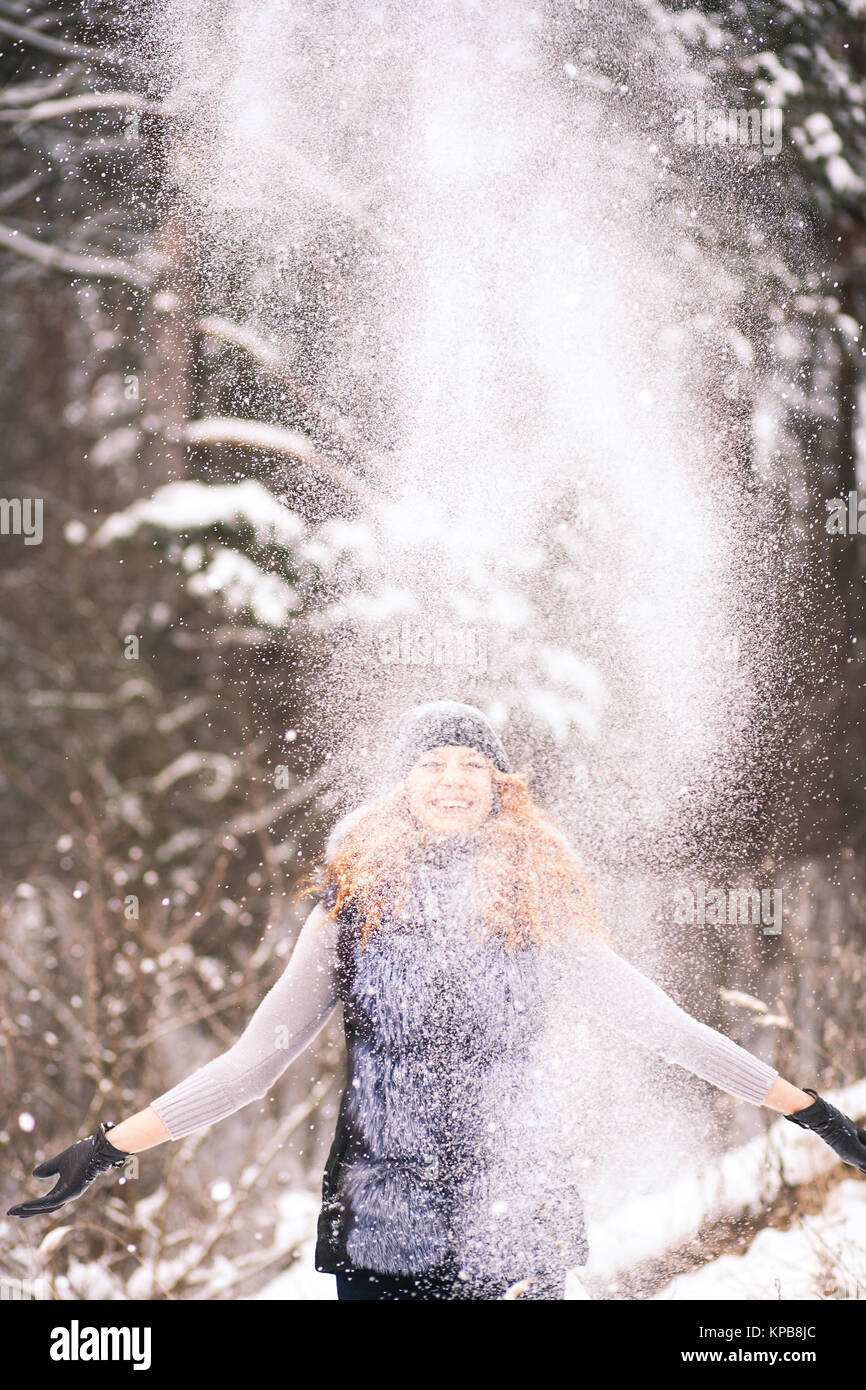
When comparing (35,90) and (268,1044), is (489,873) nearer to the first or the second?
(268,1044)

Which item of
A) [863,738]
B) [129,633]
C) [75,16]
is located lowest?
[863,738]

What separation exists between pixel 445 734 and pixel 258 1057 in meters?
0.65

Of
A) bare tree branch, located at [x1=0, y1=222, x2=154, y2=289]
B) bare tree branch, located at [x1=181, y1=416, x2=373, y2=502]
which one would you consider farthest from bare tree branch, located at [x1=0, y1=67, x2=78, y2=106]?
bare tree branch, located at [x1=181, y1=416, x2=373, y2=502]

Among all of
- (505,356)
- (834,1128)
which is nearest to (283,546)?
(505,356)

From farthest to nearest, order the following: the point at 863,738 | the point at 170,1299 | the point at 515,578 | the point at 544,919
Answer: the point at 863,738
the point at 515,578
the point at 170,1299
the point at 544,919

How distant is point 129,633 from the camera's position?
2.42 m

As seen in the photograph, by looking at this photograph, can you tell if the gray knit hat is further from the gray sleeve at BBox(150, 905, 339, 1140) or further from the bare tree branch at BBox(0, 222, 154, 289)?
the bare tree branch at BBox(0, 222, 154, 289)

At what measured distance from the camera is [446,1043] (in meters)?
1.31

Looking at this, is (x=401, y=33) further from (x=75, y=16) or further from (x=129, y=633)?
(x=129, y=633)

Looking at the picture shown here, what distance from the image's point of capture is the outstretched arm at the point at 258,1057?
4.04 ft

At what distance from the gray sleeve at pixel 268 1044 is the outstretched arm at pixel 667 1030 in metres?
0.47

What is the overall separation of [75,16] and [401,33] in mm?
849

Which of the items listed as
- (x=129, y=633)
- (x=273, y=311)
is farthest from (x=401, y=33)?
(x=129, y=633)
